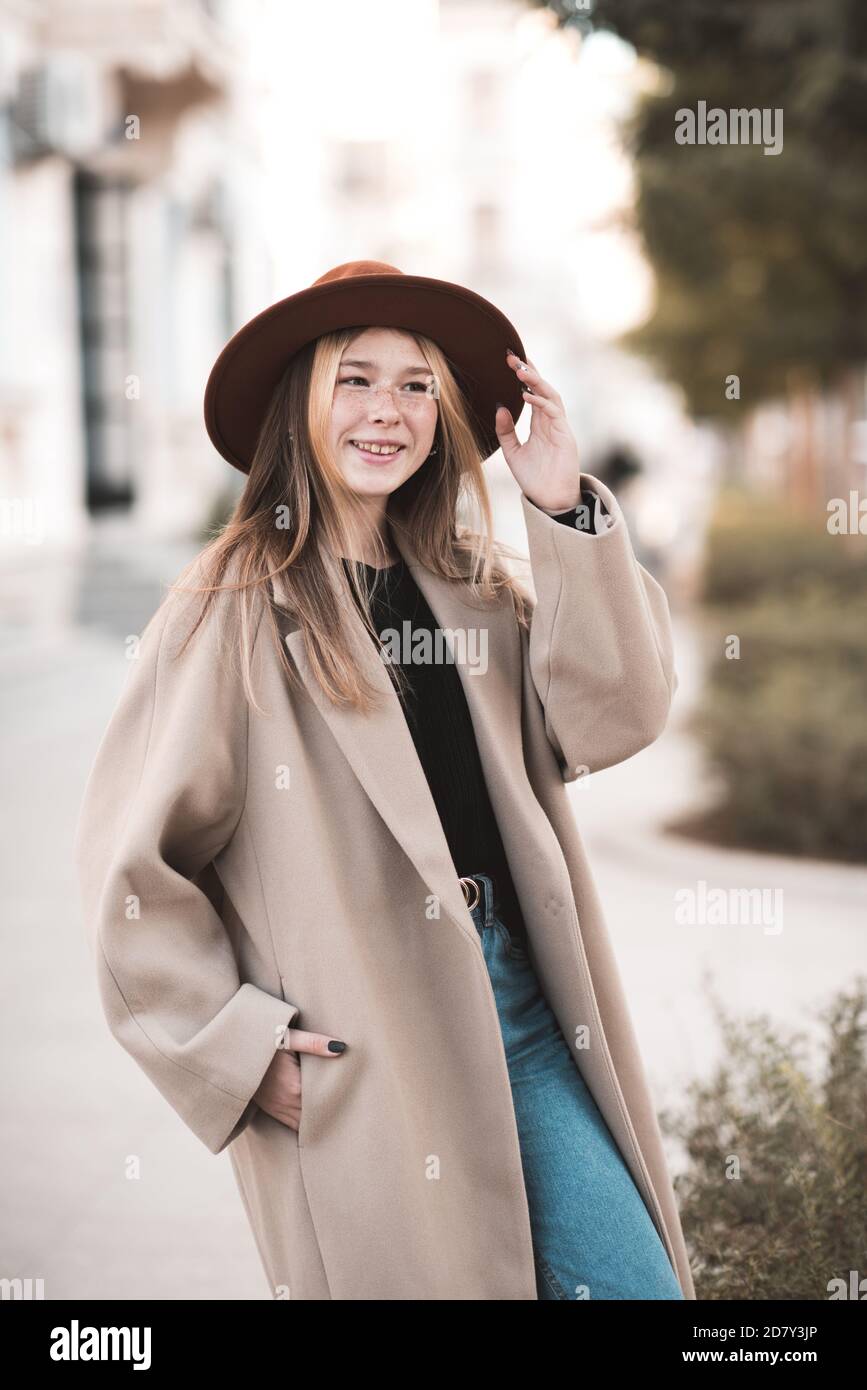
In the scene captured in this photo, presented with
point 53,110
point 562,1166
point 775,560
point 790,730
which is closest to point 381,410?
point 562,1166

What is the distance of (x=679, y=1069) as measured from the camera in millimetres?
4449

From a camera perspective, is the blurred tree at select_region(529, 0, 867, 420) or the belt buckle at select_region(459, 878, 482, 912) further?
the blurred tree at select_region(529, 0, 867, 420)

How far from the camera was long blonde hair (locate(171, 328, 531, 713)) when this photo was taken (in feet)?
7.14

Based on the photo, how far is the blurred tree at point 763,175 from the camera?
557cm

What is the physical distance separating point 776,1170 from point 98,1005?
2.85m

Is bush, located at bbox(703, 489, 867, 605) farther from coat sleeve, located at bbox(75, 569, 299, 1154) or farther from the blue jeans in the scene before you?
coat sleeve, located at bbox(75, 569, 299, 1154)

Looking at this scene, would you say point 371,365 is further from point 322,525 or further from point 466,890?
point 466,890

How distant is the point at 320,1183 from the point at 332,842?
0.49 m

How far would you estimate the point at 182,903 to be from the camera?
2.14m

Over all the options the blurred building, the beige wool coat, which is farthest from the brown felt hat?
the blurred building

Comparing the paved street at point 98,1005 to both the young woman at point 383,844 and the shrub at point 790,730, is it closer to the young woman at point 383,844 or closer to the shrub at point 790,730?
the shrub at point 790,730

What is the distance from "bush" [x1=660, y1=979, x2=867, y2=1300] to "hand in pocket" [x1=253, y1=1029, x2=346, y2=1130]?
1205 mm

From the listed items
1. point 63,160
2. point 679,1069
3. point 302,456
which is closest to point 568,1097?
point 302,456

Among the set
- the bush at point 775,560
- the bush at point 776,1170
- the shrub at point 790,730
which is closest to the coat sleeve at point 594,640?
the bush at point 776,1170
